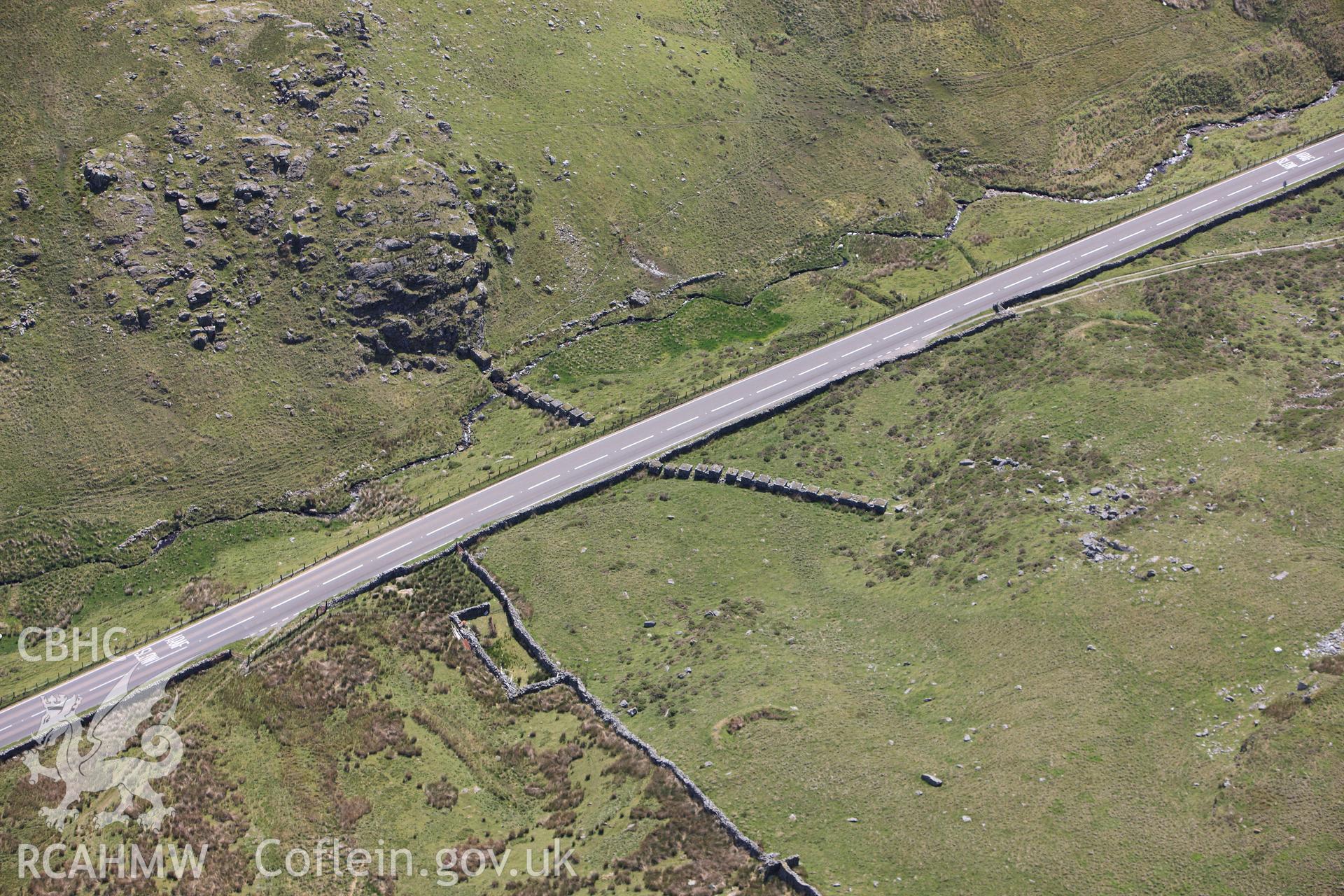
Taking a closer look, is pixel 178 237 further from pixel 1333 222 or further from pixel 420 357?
pixel 1333 222

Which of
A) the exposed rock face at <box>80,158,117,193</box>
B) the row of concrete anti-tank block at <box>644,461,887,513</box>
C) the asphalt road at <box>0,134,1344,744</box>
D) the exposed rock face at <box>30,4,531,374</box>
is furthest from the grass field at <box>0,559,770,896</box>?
the exposed rock face at <box>80,158,117,193</box>

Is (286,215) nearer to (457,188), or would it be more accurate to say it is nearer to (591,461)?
(457,188)

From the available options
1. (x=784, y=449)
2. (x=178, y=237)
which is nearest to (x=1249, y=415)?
(x=784, y=449)

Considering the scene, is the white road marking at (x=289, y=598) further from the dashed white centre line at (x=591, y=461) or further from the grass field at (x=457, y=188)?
the dashed white centre line at (x=591, y=461)

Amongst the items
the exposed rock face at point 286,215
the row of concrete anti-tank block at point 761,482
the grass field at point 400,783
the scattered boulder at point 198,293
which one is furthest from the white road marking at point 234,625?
the row of concrete anti-tank block at point 761,482

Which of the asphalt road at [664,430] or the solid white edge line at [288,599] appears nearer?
the asphalt road at [664,430]

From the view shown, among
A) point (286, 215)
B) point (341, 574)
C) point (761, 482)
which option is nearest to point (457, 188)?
point (286, 215)
